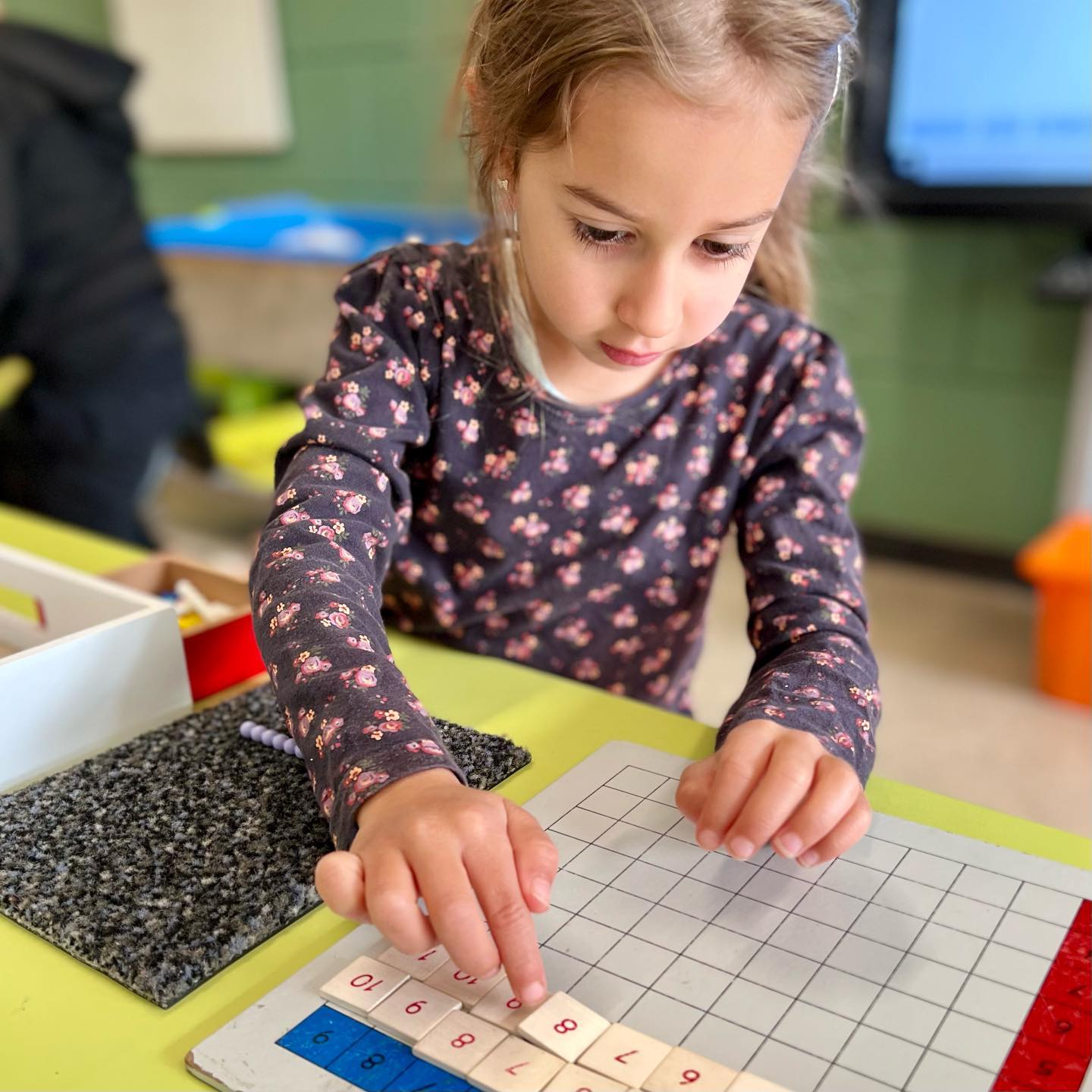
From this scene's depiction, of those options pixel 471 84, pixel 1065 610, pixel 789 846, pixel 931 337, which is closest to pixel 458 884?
pixel 789 846

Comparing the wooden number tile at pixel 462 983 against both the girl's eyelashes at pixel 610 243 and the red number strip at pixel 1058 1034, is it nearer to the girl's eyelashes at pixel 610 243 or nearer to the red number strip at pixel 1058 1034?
the red number strip at pixel 1058 1034

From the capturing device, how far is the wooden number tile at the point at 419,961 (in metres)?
0.49

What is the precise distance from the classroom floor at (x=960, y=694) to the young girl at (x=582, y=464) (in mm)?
475

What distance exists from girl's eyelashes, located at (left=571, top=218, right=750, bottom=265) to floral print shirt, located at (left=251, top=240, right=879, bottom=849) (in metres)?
0.19

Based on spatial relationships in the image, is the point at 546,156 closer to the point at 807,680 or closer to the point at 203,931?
the point at 807,680

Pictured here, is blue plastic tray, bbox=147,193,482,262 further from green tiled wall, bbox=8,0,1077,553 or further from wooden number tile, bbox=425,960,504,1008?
wooden number tile, bbox=425,960,504,1008

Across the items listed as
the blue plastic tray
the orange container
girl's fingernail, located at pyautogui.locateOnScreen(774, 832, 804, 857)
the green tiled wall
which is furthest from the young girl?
the blue plastic tray

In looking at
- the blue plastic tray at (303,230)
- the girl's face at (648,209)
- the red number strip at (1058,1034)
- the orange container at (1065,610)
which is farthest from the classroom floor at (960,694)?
the red number strip at (1058,1034)

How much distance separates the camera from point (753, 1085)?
16.8 inches

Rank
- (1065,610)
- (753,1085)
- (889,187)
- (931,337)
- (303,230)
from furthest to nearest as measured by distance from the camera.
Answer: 1. (303,230)
2. (931,337)
3. (889,187)
4. (1065,610)
5. (753,1085)

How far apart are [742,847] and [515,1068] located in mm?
145

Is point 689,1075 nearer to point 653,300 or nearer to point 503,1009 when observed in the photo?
point 503,1009

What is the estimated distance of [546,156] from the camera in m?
0.62

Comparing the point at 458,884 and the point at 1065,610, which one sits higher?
the point at 458,884
